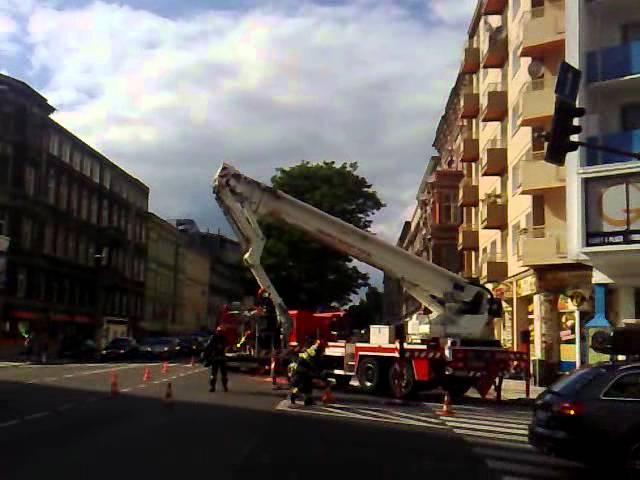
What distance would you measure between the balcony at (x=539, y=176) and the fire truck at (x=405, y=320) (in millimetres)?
8897

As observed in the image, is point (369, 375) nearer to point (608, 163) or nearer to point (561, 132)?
point (608, 163)

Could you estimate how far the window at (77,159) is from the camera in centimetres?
6781

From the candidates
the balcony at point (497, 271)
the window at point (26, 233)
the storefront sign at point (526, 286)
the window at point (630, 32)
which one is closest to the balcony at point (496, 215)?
the balcony at point (497, 271)

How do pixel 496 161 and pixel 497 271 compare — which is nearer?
pixel 497 271

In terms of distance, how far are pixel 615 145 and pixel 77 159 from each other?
50.4 meters

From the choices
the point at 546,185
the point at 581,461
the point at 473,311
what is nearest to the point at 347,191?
the point at 546,185

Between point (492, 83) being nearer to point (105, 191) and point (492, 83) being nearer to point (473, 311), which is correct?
point (473, 311)

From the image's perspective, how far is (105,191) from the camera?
245 feet

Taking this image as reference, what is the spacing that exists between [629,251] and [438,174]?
28748mm

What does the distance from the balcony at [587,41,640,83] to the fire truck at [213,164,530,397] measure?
907 cm

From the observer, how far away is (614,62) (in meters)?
27.5

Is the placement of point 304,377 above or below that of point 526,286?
below

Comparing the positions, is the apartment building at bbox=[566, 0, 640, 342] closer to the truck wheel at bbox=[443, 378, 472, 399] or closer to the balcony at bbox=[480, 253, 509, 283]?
the truck wheel at bbox=[443, 378, 472, 399]

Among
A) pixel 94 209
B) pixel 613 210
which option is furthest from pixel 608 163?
pixel 94 209
